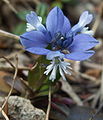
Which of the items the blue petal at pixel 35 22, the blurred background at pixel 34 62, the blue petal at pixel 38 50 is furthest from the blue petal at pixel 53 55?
the blurred background at pixel 34 62

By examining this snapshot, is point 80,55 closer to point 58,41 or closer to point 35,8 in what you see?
point 58,41

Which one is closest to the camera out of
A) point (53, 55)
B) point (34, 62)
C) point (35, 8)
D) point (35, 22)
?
point (53, 55)

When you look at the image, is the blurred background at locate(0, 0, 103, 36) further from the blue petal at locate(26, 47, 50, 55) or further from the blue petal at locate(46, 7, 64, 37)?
the blue petal at locate(26, 47, 50, 55)

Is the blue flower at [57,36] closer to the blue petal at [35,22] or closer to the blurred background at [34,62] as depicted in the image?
the blue petal at [35,22]

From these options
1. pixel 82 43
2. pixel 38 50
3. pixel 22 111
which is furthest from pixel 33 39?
pixel 22 111

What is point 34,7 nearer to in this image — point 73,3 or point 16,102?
point 73,3
